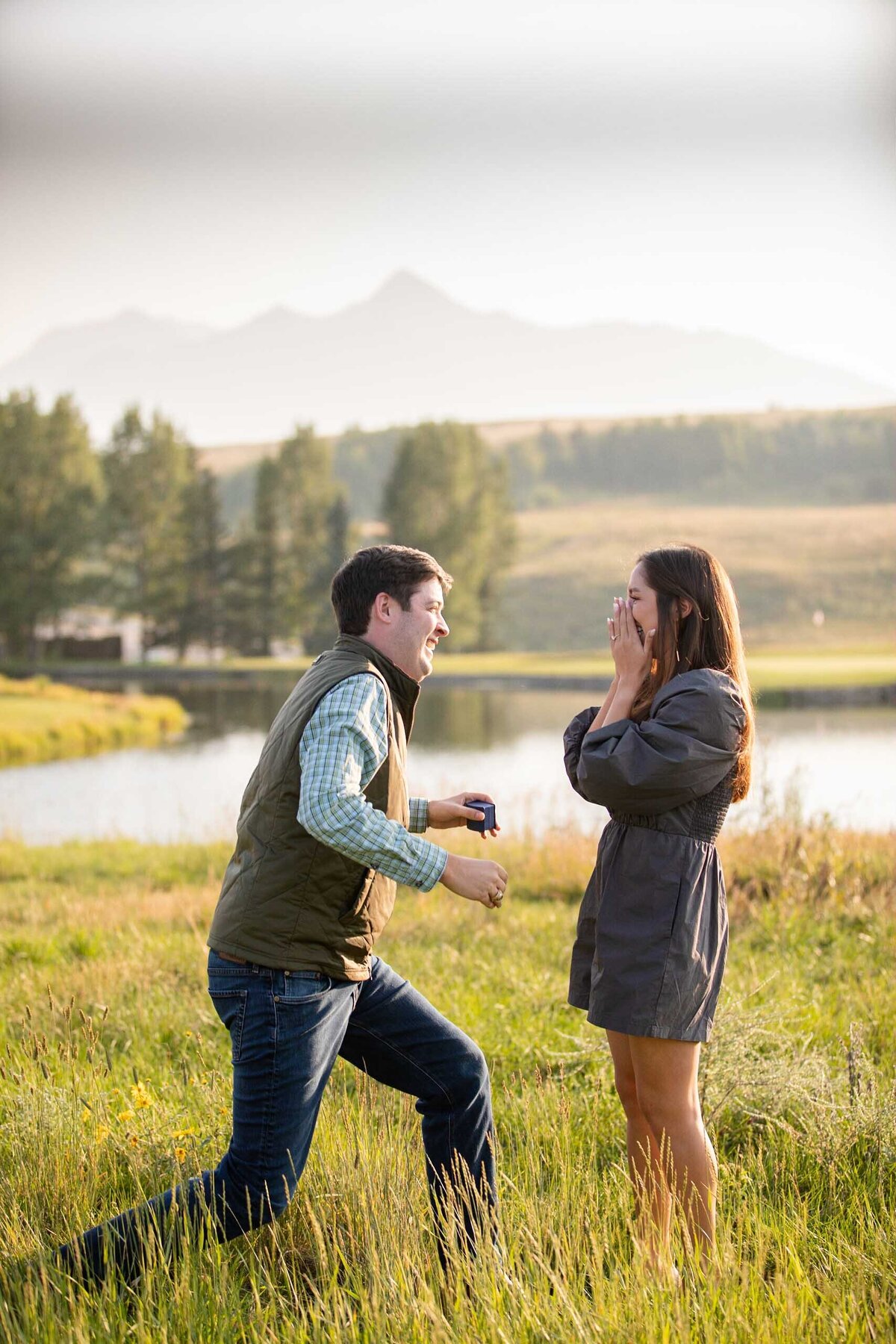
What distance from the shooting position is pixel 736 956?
6387 mm

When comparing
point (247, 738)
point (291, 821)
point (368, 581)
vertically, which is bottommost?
point (247, 738)

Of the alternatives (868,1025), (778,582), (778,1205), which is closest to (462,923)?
(868,1025)

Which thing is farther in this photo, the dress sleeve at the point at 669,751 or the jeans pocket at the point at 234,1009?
the dress sleeve at the point at 669,751

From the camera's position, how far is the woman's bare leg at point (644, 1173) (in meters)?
2.83

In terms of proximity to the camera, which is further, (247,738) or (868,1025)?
(247,738)

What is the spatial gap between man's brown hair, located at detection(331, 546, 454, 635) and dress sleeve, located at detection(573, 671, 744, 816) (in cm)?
60

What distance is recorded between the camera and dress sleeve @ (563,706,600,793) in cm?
321

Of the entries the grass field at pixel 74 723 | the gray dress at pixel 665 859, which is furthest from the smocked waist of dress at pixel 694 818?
the grass field at pixel 74 723

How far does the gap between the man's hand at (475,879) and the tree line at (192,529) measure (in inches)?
2275

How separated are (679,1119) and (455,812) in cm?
98

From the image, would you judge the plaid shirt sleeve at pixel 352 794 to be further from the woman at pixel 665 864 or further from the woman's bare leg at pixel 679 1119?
the woman's bare leg at pixel 679 1119

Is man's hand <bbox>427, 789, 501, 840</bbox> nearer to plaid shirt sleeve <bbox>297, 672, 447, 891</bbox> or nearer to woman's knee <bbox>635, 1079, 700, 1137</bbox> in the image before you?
plaid shirt sleeve <bbox>297, 672, 447, 891</bbox>

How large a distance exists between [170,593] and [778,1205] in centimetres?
6111

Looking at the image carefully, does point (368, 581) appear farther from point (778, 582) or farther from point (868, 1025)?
point (778, 582)
